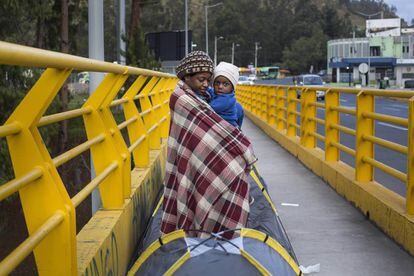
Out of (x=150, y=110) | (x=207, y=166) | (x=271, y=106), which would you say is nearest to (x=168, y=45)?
(x=271, y=106)

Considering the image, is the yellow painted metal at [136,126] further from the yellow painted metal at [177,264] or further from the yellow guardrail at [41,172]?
the yellow painted metal at [177,264]

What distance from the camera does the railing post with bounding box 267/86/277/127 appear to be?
1758 centimetres

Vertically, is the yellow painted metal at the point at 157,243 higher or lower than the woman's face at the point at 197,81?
lower

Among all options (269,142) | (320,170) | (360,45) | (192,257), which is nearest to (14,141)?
(192,257)

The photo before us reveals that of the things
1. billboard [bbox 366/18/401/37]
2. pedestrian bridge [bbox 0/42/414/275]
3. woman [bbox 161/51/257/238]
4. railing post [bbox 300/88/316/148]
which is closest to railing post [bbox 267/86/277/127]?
railing post [bbox 300/88/316/148]

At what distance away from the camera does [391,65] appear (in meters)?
117

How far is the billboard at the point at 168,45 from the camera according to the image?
28094mm

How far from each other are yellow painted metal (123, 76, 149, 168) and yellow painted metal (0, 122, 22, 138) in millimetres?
3759

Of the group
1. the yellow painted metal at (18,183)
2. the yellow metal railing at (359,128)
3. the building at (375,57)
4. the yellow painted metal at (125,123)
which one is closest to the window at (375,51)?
the building at (375,57)

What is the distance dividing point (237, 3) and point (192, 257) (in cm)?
16447

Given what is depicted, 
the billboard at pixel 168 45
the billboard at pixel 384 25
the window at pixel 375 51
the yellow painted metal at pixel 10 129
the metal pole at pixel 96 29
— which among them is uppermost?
the billboard at pixel 384 25

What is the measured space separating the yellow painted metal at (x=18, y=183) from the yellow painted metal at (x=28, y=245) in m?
0.21

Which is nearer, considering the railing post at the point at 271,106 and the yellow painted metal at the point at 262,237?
the yellow painted metal at the point at 262,237

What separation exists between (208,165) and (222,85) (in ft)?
4.07
